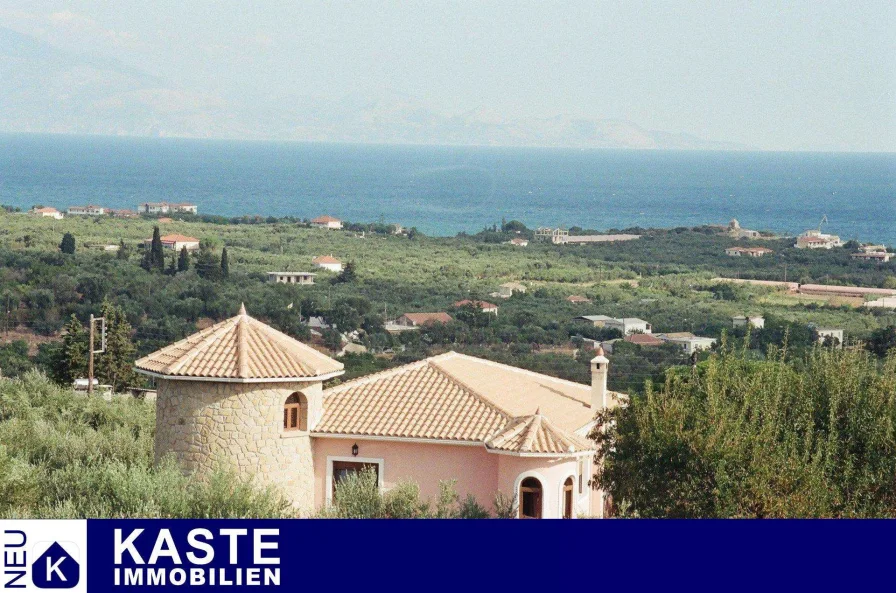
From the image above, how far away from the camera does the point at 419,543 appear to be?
10.2 m

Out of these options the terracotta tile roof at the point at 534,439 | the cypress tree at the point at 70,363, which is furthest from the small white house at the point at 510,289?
the terracotta tile roof at the point at 534,439

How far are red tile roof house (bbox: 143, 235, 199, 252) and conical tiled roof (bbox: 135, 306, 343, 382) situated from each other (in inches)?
2862

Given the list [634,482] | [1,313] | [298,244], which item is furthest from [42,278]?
[634,482]

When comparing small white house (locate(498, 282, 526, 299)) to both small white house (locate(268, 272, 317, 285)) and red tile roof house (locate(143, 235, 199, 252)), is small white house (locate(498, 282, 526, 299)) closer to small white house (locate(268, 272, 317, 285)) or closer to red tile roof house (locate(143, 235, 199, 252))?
small white house (locate(268, 272, 317, 285))

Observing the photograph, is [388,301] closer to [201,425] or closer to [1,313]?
[1,313]

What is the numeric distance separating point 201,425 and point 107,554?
5710 mm

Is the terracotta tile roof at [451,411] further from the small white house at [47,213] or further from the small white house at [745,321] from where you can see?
the small white house at [47,213]

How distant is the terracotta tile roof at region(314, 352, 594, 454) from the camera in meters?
15.8

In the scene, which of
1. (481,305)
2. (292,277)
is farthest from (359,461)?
(292,277)

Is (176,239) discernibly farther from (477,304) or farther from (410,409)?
(410,409)

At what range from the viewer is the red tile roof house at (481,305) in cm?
6369

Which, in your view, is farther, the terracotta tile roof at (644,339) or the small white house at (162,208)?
the small white house at (162,208)

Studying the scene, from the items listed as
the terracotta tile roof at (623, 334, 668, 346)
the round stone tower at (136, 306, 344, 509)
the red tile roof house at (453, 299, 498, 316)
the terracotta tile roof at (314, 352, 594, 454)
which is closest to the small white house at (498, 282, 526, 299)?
the red tile roof house at (453, 299, 498, 316)

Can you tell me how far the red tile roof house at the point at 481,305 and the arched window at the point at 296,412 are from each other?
46.4 metres
